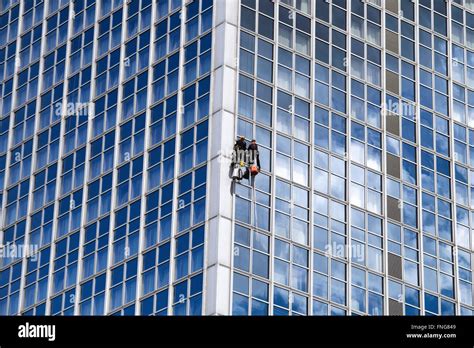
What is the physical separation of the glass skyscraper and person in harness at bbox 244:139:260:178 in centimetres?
130

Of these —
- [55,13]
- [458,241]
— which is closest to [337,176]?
[458,241]

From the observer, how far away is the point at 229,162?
101188mm

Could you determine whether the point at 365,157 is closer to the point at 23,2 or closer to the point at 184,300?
the point at 184,300

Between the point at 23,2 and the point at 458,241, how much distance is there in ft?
119

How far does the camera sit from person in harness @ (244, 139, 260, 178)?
322 feet

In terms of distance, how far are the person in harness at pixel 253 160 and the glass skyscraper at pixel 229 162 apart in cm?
130

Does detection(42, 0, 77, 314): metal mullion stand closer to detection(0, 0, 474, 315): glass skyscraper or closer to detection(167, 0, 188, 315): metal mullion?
detection(0, 0, 474, 315): glass skyscraper

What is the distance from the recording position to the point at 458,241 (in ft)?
370

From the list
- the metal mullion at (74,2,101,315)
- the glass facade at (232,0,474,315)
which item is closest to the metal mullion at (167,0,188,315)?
the glass facade at (232,0,474,315)

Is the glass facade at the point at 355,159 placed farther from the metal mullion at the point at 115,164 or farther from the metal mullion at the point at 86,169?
the metal mullion at the point at 86,169

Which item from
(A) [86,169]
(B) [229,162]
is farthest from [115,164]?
(B) [229,162]

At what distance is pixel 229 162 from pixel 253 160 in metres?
1.50

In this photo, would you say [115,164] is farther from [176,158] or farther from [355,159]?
[355,159]

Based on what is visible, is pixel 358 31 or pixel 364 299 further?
pixel 358 31
